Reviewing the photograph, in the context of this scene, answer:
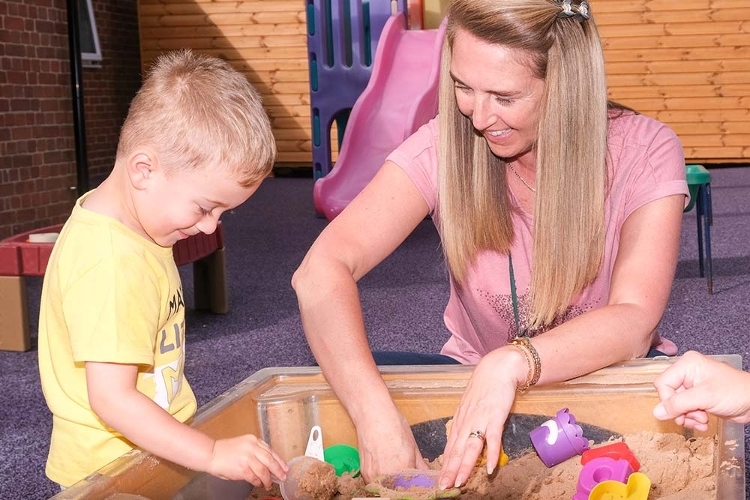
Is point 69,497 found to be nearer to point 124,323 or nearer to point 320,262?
point 124,323

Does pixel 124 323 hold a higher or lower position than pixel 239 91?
lower

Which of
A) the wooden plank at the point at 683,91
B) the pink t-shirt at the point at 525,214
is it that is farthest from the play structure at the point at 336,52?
the pink t-shirt at the point at 525,214

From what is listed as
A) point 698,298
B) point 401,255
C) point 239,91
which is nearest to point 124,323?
point 239,91

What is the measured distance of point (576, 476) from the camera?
1135 millimetres

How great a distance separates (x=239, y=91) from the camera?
115cm

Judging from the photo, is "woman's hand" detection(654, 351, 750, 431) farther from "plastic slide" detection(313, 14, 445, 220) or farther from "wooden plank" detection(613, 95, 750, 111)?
"wooden plank" detection(613, 95, 750, 111)

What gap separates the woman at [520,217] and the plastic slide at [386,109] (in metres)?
2.69

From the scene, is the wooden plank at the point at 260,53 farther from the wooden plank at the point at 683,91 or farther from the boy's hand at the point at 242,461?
the boy's hand at the point at 242,461

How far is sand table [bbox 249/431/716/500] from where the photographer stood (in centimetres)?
106

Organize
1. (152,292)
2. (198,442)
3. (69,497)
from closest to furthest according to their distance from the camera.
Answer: (69,497) → (198,442) → (152,292)

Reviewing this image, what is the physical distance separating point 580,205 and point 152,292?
2.15ft

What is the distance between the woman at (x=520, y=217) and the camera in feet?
3.95

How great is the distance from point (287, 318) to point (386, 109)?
154cm

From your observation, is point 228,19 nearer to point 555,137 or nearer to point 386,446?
point 555,137
